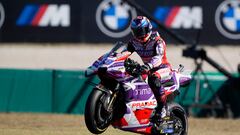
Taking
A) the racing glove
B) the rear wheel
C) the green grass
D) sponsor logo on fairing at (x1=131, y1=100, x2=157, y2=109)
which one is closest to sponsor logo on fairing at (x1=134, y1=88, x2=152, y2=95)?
sponsor logo on fairing at (x1=131, y1=100, x2=157, y2=109)

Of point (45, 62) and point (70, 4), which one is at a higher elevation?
point (70, 4)

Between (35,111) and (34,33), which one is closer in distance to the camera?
(35,111)

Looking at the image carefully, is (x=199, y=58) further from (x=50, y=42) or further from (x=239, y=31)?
(x=50, y=42)

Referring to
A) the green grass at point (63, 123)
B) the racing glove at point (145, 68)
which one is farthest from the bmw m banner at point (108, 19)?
the racing glove at point (145, 68)

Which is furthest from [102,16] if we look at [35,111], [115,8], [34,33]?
[35,111]

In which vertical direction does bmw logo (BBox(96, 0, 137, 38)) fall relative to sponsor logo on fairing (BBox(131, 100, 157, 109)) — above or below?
below

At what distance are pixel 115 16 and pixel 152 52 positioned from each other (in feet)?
38.5

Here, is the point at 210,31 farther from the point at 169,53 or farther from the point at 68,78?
the point at 68,78

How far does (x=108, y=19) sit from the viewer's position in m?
25.7

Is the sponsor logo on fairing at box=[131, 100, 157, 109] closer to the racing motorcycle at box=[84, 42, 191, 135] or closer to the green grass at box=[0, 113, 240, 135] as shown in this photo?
the racing motorcycle at box=[84, 42, 191, 135]

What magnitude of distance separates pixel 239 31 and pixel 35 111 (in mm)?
6891

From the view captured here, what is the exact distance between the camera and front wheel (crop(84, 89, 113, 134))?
13.1 metres

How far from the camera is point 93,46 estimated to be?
85.4 feet

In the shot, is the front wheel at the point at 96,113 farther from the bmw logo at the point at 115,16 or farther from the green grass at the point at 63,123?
the bmw logo at the point at 115,16
